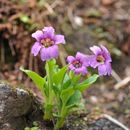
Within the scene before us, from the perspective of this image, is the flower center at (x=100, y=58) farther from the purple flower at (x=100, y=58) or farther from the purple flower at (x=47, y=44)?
the purple flower at (x=47, y=44)

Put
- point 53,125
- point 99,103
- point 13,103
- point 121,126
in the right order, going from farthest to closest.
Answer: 1. point 99,103
2. point 121,126
3. point 53,125
4. point 13,103

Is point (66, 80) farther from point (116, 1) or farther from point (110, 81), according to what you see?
point (116, 1)

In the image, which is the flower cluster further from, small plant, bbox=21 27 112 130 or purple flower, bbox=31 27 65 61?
purple flower, bbox=31 27 65 61

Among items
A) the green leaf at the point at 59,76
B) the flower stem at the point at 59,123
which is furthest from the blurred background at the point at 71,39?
the green leaf at the point at 59,76

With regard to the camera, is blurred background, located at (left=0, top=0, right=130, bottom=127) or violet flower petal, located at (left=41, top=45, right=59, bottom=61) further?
blurred background, located at (left=0, top=0, right=130, bottom=127)

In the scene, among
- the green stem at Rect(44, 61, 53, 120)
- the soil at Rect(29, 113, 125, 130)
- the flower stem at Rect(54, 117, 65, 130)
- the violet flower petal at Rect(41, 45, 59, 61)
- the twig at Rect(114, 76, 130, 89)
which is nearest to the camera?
the violet flower petal at Rect(41, 45, 59, 61)

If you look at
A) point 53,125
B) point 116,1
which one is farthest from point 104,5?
point 53,125

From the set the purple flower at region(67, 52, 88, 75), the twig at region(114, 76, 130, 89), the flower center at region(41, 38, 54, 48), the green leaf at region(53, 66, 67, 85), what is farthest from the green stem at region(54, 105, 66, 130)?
the twig at region(114, 76, 130, 89)
